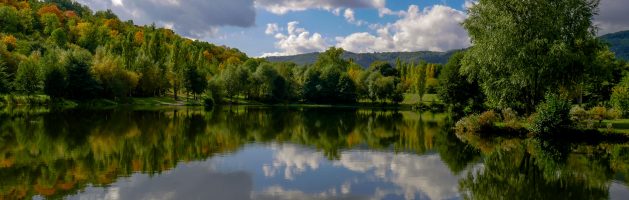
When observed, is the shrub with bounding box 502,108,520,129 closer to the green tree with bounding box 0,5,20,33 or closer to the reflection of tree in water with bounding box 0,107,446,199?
the reflection of tree in water with bounding box 0,107,446,199

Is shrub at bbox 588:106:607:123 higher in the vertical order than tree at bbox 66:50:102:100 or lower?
lower

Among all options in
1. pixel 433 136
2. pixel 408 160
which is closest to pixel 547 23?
pixel 433 136

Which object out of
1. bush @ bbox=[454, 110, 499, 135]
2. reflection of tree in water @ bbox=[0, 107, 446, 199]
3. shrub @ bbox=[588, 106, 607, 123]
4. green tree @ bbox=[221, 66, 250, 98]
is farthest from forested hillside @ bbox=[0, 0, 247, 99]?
shrub @ bbox=[588, 106, 607, 123]

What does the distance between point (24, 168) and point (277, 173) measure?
1036 cm

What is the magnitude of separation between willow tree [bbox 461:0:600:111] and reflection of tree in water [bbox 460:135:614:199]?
11.0m

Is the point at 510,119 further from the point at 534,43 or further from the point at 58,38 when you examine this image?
the point at 58,38

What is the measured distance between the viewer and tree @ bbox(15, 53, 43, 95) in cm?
7586

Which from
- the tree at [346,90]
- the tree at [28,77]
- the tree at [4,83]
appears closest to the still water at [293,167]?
the tree at [4,83]

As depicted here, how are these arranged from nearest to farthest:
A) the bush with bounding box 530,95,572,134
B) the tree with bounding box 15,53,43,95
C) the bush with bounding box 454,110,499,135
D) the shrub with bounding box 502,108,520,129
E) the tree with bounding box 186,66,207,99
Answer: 1. the bush with bounding box 530,95,572,134
2. the shrub with bounding box 502,108,520,129
3. the bush with bounding box 454,110,499,135
4. the tree with bounding box 15,53,43,95
5. the tree with bounding box 186,66,207,99

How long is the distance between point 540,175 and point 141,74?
289ft

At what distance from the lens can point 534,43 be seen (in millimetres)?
39156

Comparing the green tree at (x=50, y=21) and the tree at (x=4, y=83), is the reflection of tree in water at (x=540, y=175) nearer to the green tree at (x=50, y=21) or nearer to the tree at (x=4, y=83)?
the tree at (x=4, y=83)

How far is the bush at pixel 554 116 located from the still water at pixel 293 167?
2469 mm

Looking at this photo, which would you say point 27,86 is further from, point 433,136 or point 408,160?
point 408,160
